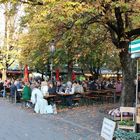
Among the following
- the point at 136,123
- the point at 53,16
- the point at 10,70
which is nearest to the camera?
the point at 136,123

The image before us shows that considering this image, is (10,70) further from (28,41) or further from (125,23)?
(125,23)

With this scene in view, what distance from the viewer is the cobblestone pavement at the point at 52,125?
42.3 ft

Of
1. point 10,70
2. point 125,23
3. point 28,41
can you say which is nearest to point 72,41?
point 125,23

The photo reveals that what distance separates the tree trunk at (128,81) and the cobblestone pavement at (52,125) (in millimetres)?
1398

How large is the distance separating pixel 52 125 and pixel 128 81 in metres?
4.65

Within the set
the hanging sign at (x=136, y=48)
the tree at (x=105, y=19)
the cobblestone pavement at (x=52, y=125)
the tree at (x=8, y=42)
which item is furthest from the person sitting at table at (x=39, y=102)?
the tree at (x=8, y=42)

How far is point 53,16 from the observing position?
16.2 metres

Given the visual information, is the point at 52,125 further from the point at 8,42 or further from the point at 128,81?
the point at 8,42

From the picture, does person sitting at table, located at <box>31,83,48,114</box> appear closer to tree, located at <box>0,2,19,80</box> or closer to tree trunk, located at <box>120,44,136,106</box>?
tree trunk, located at <box>120,44,136,106</box>

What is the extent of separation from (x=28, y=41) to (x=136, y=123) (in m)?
17.2

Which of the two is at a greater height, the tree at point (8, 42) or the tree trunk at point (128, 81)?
the tree at point (8, 42)

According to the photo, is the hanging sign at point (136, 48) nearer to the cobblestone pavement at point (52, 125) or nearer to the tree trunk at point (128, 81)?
the cobblestone pavement at point (52, 125)

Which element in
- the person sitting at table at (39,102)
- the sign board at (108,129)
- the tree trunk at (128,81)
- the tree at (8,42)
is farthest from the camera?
the tree at (8,42)

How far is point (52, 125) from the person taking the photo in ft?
51.4
